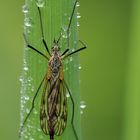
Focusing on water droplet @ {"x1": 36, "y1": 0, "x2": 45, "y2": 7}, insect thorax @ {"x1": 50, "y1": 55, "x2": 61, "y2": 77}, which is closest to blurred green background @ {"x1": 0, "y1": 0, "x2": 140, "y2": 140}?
insect thorax @ {"x1": 50, "y1": 55, "x2": 61, "y2": 77}

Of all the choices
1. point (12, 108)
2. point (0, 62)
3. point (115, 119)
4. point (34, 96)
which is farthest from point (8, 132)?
point (34, 96)

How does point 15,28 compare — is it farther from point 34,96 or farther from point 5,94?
point 34,96

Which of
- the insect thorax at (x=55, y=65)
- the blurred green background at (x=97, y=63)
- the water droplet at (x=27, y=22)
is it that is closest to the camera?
the water droplet at (x=27, y=22)

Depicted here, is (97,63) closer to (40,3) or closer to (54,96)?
(54,96)

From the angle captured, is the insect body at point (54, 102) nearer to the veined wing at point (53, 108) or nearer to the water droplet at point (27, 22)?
the veined wing at point (53, 108)

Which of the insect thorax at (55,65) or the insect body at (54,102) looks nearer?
the insect body at (54,102)

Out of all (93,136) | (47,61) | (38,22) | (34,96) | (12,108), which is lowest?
(93,136)

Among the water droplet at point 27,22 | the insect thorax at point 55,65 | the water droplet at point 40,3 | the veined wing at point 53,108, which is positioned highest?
the water droplet at point 40,3

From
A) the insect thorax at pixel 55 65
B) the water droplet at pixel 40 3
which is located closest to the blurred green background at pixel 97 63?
the insect thorax at pixel 55 65
